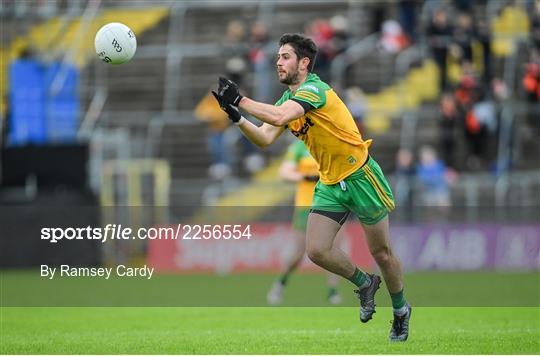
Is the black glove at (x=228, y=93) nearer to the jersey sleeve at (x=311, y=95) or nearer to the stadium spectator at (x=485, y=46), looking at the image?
the jersey sleeve at (x=311, y=95)

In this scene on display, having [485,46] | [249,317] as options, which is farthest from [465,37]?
[249,317]

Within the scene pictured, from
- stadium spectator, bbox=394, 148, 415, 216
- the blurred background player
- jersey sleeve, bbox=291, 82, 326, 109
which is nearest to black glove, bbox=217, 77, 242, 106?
jersey sleeve, bbox=291, 82, 326, 109

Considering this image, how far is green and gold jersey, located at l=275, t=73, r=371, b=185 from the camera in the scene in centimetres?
1117

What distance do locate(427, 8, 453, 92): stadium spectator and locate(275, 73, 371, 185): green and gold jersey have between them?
622 inches

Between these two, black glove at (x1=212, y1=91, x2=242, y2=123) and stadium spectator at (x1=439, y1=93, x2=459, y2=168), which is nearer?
black glove at (x1=212, y1=91, x2=242, y2=123)

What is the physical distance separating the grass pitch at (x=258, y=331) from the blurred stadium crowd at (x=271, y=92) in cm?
911

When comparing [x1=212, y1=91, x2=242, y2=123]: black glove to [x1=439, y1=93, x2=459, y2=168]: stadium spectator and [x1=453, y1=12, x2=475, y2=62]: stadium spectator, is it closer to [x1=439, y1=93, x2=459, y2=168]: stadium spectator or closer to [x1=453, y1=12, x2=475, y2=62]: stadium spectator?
[x1=439, y1=93, x2=459, y2=168]: stadium spectator

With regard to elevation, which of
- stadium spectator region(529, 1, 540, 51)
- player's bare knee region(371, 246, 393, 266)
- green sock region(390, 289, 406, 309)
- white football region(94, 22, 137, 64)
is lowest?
green sock region(390, 289, 406, 309)

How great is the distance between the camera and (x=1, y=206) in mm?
24844

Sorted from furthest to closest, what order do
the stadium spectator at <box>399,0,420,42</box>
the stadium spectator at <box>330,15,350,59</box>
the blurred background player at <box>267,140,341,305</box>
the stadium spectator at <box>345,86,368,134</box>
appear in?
the stadium spectator at <box>399,0,420,42</box>
the stadium spectator at <box>330,15,350,59</box>
the stadium spectator at <box>345,86,368,134</box>
the blurred background player at <box>267,140,341,305</box>

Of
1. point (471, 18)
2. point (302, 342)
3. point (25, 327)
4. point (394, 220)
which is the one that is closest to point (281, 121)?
point (302, 342)

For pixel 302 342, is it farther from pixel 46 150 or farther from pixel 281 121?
pixel 46 150

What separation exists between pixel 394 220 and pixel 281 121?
14018 mm

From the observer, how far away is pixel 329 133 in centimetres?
1127
